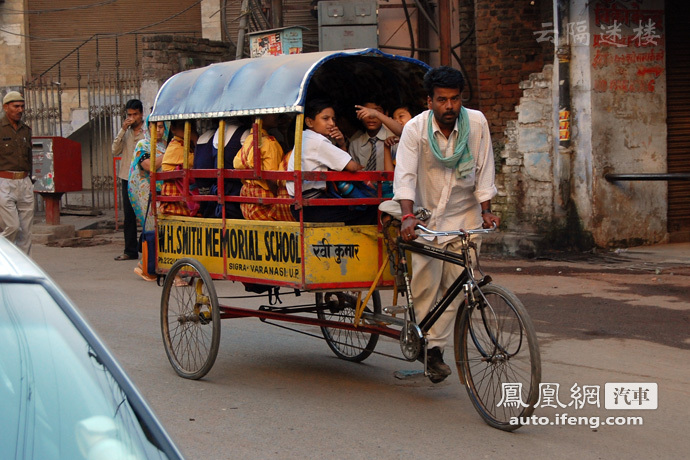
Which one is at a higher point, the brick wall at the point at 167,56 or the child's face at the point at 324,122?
the brick wall at the point at 167,56

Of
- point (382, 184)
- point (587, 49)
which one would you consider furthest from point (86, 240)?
point (382, 184)

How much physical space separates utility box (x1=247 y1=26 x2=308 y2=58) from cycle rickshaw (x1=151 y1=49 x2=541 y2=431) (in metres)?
6.86

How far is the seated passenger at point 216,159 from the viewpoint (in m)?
6.32

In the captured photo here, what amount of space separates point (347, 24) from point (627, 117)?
5303 mm

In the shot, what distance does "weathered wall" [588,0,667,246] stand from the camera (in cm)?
1085

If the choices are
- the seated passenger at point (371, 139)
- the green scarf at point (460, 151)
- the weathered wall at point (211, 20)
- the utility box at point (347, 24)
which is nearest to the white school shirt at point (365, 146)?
the seated passenger at point (371, 139)

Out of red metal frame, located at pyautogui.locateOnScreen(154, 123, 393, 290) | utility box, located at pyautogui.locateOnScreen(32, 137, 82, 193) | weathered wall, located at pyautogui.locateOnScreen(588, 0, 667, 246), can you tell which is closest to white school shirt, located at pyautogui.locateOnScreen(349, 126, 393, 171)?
red metal frame, located at pyautogui.locateOnScreen(154, 123, 393, 290)

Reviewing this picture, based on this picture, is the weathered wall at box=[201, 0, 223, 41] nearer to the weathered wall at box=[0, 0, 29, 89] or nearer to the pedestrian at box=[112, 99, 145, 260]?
the weathered wall at box=[0, 0, 29, 89]

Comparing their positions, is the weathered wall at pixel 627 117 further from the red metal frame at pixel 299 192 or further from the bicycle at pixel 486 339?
the bicycle at pixel 486 339

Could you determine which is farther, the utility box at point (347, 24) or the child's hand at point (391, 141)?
the utility box at point (347, 24)

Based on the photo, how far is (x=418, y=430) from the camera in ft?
16.3

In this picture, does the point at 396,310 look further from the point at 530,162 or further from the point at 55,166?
the point at 55,166

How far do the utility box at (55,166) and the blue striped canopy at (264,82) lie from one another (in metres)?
8.15

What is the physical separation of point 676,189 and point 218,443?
27.2 ft
